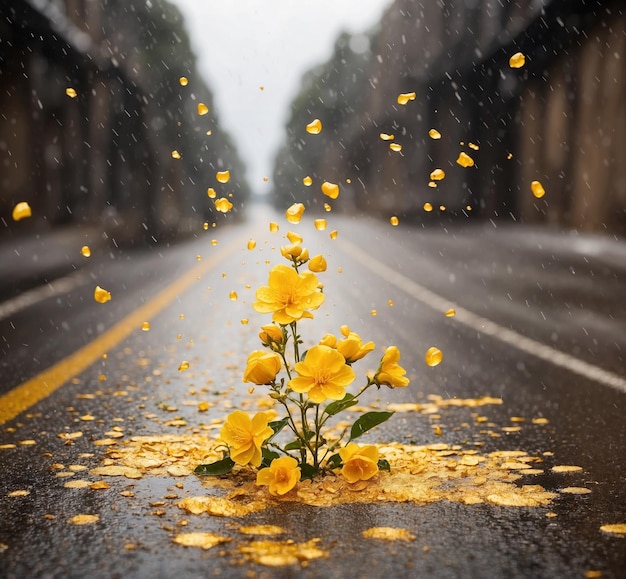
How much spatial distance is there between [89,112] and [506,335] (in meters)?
24.8

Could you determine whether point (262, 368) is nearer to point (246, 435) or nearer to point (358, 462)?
point (246, 435)

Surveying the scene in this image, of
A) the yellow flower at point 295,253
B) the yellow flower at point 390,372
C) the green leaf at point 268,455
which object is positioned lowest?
the green leaf at point 268,455

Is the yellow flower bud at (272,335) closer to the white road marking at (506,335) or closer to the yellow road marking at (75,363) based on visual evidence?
the yellow road marking at (75,363)

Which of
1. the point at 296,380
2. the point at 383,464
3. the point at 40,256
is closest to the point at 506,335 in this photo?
the point at 383,464

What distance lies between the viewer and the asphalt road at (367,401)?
9.25 ft

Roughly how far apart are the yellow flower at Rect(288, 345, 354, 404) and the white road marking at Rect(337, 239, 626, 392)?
126 inches

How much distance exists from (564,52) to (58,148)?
15.0 metres

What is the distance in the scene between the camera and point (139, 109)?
37781 millimetres

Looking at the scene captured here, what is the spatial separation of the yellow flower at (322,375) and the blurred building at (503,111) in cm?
239

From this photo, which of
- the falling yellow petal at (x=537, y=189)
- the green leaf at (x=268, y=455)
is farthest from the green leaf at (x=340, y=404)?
the falling yellow petal at (x=537, y=189)

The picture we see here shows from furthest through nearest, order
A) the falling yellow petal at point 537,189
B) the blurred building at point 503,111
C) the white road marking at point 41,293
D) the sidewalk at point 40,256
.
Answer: the blurred building at point 503,111
the sidewalk at point 40,256
the white road marking at point 41,293
the falling yellow petal at point 537,189

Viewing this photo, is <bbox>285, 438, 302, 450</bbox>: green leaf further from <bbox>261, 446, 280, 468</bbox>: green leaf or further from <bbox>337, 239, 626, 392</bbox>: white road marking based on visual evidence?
<bbox>337, 239, 626, 392</bbox>: white road marking

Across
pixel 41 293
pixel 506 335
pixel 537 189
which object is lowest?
pixel 506 335

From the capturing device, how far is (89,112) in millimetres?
30797
